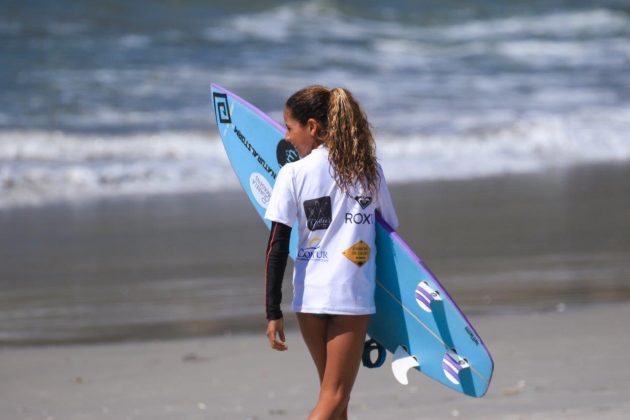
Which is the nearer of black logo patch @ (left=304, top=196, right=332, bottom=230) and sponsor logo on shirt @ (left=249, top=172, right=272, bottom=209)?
black logo patch @ (left=304, top=196, right=332, bottom=230)

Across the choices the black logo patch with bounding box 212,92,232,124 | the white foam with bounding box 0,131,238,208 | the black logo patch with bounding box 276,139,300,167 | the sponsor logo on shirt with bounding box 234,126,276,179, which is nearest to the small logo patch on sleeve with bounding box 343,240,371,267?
the black logo patch with bounding box 276,139,300,167

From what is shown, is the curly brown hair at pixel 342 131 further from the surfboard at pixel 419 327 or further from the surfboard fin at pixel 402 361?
the surfboard fin at pixel 402 361

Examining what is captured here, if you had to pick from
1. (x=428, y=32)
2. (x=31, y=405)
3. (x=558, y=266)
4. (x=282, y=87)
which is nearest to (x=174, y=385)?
(x=31, y=405)

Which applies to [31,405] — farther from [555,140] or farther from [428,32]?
[428,32]

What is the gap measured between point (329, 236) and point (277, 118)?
11.6m

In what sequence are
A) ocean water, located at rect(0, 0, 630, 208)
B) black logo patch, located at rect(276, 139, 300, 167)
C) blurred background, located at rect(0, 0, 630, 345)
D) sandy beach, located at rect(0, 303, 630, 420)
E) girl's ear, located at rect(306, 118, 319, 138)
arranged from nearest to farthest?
girl's ear, located at rect(306, 118, 319, 138), black logo patch, located at rect(276, 139, 300, 167), sandy beach, located at rect(0, 303, 630, 420), blurred background, located at rect(0, 0, 630, 345), ocean water, located at rect(0, 0, 630, 208)

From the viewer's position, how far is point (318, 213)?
9.73ft

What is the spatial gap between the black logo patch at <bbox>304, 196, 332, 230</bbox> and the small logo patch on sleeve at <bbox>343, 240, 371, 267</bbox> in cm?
9

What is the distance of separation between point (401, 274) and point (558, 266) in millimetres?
3409

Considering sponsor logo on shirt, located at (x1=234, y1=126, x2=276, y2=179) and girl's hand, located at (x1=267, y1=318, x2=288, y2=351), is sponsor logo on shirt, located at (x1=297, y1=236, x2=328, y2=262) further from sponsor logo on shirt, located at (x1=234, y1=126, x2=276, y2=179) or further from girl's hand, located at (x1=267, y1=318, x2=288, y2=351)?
sponsor logo on shirt, located at (x1=234, y1=126, x2=276, y2=179)

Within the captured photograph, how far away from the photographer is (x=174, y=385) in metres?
4.41

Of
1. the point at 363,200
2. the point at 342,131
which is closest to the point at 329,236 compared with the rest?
the point at 363,200

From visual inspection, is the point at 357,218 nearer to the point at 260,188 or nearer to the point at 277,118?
the point at 260,188

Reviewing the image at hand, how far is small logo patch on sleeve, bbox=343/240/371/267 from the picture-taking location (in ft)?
9.77
